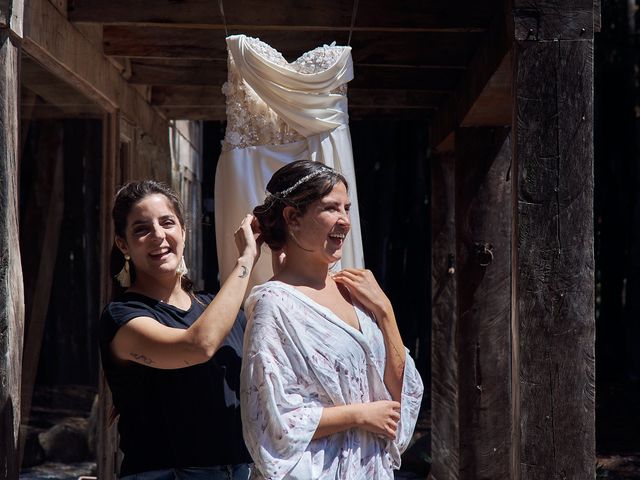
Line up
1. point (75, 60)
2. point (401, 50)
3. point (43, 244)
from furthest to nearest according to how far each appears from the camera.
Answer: point (43, 244), point (401, 50), point (75, 60)

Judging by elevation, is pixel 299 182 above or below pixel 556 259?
above

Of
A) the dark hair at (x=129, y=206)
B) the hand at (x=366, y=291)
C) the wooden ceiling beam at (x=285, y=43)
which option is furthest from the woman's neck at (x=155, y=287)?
the wooden ceiling beam at (x=285, y=43)

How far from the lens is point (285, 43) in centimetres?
547

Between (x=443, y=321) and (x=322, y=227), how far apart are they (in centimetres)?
478

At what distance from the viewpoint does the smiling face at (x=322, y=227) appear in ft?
8.58

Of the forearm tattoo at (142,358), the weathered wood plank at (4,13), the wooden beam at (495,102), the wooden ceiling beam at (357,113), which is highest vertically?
the wooden ceiling beam at (357,113)

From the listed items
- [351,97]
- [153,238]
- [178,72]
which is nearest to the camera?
[153,238]

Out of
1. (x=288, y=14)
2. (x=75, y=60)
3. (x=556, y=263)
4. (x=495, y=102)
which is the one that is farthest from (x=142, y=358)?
(x=495, y=102)

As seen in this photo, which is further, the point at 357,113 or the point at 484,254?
the point at 357,113

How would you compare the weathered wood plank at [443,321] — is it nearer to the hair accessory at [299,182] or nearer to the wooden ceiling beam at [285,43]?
the wooden ceiling beam at [285,43]

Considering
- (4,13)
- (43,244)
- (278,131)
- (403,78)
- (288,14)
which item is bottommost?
(43,244)

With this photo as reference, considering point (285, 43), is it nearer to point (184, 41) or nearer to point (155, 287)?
point (184, 41)

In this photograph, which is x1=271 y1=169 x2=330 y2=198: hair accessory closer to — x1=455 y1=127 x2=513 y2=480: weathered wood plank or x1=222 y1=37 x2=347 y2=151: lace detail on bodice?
x1=222 y1=37 x2=347 y2=151: lace detail on bodice

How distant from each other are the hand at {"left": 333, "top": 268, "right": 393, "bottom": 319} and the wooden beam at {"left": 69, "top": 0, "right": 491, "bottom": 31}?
2.13 metres
